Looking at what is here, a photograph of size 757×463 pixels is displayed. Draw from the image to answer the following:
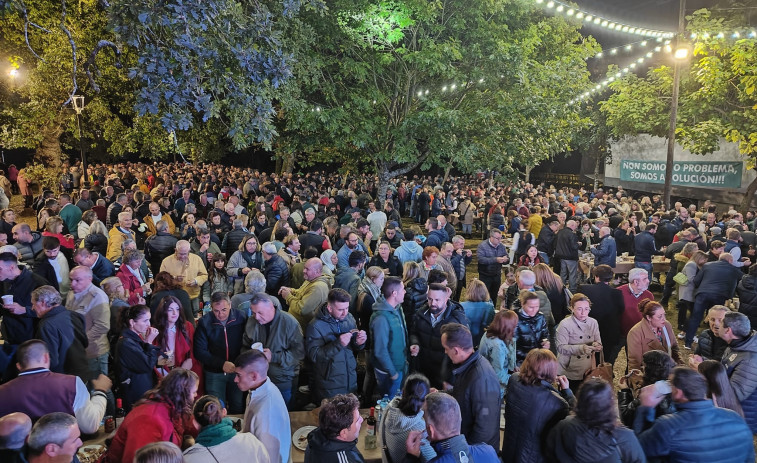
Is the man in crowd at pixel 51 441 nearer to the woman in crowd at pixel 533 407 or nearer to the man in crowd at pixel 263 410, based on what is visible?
the man in crowd at pixel 263 410

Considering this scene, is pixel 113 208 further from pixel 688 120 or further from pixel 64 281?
pixel 688 120

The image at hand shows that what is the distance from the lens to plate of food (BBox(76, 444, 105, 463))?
3592mm

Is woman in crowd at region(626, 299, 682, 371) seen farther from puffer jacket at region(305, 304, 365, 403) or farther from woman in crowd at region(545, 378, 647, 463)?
puffer jacket at region(305, 304, 365, 403)

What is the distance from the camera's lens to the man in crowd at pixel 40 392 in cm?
337

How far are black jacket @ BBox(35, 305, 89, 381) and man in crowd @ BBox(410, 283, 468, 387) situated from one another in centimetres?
314

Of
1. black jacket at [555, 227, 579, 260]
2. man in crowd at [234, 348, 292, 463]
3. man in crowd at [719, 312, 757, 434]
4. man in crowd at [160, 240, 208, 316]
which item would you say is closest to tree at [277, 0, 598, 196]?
black jacket at [555, 227, 579, 260]

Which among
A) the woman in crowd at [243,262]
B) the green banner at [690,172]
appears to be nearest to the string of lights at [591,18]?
the green banner at [690,172]

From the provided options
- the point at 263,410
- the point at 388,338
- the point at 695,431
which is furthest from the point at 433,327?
the point at 695,431

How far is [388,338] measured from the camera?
492cm

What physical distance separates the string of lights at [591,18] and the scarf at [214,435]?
15.0 m

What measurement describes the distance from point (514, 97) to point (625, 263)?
18.1 ft

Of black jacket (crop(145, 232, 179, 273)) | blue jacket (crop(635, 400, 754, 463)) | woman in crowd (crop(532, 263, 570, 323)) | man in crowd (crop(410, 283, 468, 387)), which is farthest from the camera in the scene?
black jacket (crop(145, 232, 179, 273))

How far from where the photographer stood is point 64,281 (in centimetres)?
636

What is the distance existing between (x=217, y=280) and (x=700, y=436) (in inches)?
230
